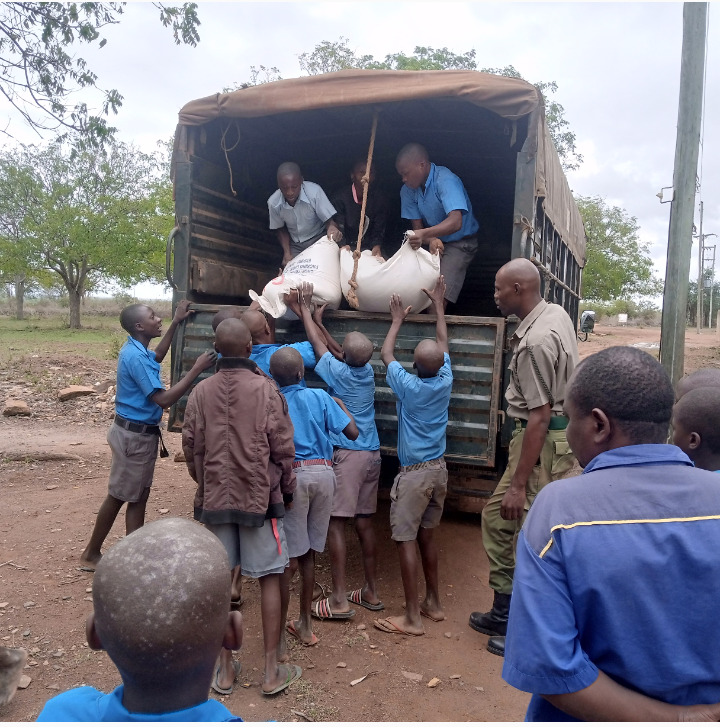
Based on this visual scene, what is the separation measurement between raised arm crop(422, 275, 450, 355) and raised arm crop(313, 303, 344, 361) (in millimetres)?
Answer: 530

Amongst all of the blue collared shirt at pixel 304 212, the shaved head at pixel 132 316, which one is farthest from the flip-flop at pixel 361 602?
the blue collared shirt at pixel 304 212

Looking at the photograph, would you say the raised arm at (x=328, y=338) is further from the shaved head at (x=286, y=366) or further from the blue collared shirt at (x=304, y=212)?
the blue collared shirt at (x=304, y=212)

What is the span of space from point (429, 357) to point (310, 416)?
620 mm

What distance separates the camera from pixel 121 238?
67.1ft

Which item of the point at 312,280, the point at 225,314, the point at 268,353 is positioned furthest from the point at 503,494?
the point at 225,314

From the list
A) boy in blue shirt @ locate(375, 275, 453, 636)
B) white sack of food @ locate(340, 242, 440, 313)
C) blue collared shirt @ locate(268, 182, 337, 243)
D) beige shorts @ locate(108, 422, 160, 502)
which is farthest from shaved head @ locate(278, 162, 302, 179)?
beige shorts @ locate(108, 422, 160, 502)

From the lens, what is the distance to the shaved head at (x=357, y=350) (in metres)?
3.01

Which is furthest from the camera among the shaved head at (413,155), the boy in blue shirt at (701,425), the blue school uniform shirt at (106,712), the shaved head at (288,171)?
the shaved head at (288,171)

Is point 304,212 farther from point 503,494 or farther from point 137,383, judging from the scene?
point 503,494

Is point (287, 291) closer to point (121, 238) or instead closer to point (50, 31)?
point (50, 31)

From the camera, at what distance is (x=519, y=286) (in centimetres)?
277

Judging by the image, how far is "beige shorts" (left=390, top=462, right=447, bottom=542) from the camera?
118 inches

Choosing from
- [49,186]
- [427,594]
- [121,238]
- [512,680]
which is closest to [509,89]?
[427,594]

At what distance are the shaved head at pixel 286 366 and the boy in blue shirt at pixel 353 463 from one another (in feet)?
0.84
